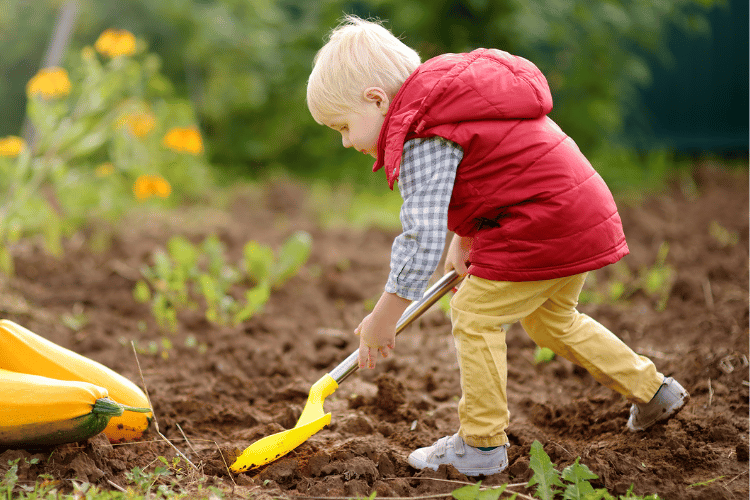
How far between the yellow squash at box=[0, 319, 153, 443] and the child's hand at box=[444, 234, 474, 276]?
0.98 meters

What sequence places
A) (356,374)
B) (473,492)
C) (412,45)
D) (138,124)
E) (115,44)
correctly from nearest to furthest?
(473,492)
(356,374)
(115,44)
(138,124)
(412,45)

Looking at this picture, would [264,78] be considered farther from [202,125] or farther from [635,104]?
[635,104]

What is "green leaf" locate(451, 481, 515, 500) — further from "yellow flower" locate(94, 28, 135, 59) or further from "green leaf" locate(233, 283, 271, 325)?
"yellow flower" locate(94, 28, 135, 59)

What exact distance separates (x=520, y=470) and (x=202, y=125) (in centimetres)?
498

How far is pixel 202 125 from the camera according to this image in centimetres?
607

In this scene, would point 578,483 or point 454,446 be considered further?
point 454,446

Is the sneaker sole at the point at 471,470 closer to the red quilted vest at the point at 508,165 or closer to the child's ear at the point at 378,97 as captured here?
the red quilted vest at the point at 508,165

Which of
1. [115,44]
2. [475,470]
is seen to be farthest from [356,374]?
[115,44]

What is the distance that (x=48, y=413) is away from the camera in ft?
5.46

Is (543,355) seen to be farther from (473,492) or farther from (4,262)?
(4,262)

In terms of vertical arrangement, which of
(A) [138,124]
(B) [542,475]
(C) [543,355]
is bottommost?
(C) [543,355]

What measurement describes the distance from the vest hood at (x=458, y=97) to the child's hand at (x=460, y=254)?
0.37m

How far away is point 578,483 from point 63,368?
1.42 meters

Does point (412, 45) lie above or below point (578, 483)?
above
